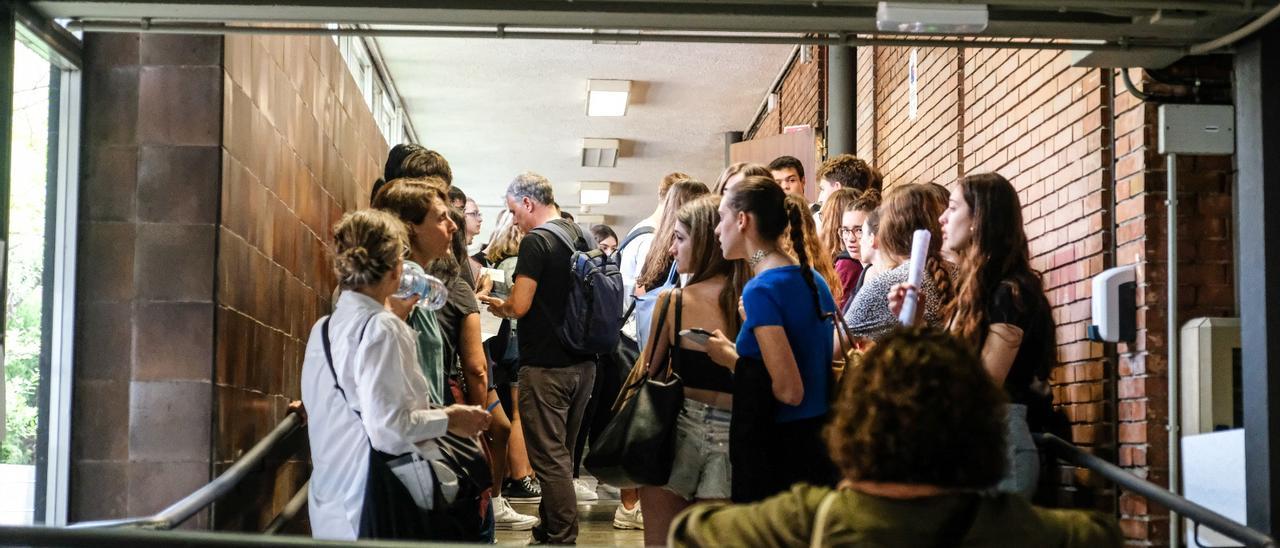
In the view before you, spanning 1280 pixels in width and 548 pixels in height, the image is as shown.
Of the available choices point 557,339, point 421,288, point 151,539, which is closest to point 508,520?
point 557,339

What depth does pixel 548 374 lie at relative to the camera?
5941 mm

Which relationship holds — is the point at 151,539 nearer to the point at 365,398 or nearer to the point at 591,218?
the point at 365,398

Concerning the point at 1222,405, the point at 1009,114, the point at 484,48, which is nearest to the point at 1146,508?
the point at 1222,405

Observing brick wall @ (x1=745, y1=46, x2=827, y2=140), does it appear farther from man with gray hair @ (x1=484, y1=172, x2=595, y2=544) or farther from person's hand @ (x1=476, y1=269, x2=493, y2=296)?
man with gray hair @ (x1=484, y1=172, x2=595, y2=544)

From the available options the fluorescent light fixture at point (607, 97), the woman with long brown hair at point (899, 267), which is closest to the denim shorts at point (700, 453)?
the woman with long brown hair at point (899, 267)

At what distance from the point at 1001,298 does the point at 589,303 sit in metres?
2.29

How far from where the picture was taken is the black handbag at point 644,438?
3945mm

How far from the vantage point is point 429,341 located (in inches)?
174

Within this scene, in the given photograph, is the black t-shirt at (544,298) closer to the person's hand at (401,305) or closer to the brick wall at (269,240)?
the brick wall at (269,240)

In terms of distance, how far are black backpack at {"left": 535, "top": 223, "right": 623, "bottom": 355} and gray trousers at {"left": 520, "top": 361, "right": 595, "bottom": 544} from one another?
0.13m

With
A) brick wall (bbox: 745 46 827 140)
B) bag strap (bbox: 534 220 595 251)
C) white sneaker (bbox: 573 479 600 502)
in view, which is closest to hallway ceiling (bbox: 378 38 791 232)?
brick wall (bbox: 745 46 827 140)

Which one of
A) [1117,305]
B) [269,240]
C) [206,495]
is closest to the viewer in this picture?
[206,495]

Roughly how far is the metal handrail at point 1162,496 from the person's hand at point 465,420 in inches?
67.6

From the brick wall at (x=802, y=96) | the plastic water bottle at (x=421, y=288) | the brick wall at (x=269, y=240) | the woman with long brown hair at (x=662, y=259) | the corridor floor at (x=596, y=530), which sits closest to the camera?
the plastic water bottle at (x=421, y=288)
